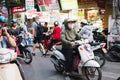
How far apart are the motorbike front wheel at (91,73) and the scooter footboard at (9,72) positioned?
330 cm

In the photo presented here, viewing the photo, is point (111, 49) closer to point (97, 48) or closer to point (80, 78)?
point (97, 48)

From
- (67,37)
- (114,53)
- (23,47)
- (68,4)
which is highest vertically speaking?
(67,37)

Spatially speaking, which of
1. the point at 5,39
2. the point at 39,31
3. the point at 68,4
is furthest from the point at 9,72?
the point at 68,4

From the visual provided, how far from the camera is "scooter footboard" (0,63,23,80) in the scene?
495 centimetres

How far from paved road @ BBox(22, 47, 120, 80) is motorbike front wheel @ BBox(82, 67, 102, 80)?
2.43ft

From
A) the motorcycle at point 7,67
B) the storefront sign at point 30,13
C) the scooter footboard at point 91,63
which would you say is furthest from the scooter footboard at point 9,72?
the storefront sign at point 30,13

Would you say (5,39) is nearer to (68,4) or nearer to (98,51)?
(98,51)

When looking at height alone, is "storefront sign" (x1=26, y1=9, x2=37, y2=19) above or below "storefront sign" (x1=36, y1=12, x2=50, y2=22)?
above

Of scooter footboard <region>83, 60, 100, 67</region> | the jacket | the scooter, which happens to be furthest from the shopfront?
scooter footboard <region>83, 60, 100, 67</region>

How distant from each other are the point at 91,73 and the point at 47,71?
2401mm

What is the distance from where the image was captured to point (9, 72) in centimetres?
502

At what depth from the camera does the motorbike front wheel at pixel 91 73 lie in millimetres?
8066

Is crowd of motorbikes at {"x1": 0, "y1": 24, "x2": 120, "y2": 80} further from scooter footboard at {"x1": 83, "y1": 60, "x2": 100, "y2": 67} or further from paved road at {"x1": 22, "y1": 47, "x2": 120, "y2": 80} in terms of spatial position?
paved road at {"x1": 22, "y1": 47, "x2": 120, "y2": 80}

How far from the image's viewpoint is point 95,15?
78.6ft
